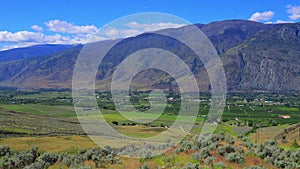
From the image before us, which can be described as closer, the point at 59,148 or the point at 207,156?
the point at 207,156

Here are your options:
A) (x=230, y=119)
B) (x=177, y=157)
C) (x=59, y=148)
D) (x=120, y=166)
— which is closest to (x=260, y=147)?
(x=177, y=157)

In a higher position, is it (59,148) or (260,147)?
(260,147)

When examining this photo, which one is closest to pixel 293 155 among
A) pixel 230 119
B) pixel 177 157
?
pixel 177 157

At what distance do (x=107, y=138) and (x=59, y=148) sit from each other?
1164 cm

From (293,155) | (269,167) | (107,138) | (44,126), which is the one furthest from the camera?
(44,126)

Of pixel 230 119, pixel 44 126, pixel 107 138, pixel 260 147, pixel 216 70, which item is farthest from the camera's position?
pixel 216 70

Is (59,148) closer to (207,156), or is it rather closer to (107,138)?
(107,138)

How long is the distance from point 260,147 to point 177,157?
231 inches

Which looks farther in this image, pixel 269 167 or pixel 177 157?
pixel 177 157

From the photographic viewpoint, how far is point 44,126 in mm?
73500

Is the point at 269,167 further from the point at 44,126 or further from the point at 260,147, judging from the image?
the point at 44,126

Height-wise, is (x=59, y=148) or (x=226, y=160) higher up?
(x=226, y=160)

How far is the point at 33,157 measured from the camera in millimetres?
24516

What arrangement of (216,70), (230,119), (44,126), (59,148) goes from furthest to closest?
1. (216,70)
2. (230,119)
3. (44,126)
4. (59,148)
